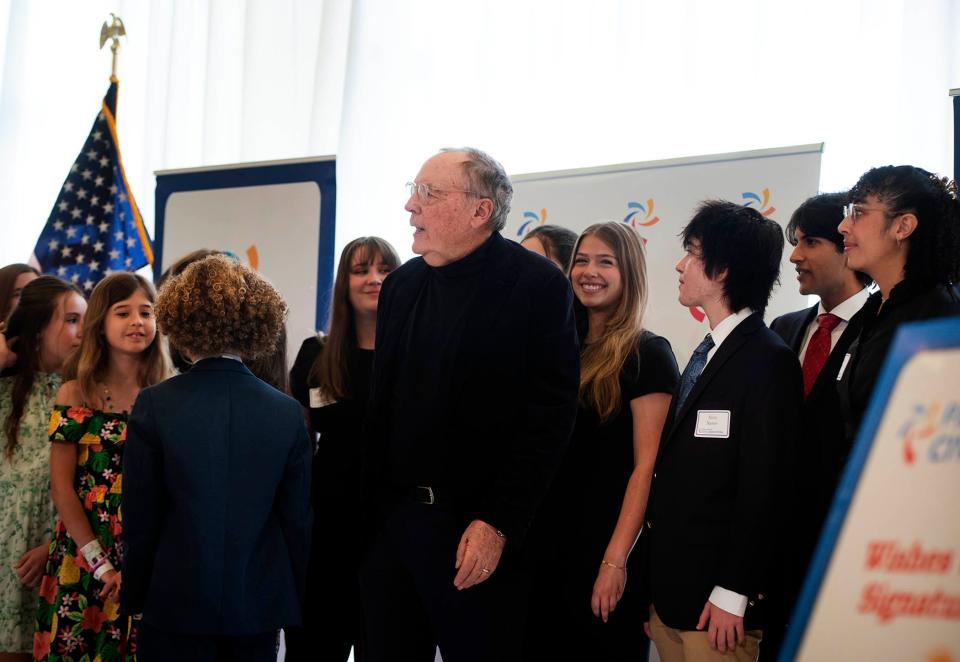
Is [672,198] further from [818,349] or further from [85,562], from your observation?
[85,562]

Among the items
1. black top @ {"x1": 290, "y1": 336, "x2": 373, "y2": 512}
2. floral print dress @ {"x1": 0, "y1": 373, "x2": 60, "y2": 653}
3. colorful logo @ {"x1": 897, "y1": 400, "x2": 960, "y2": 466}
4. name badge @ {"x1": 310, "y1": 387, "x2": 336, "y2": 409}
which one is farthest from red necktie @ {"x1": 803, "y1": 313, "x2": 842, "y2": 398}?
floral print dress @ {"x1": 0, "y1": 373, "x2": 60, "y2": 653}

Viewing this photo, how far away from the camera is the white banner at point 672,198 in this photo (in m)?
3.22

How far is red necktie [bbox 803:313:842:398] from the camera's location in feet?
7.73

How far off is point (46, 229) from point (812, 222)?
3.64 m

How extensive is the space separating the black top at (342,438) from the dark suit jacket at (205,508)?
1.56ft

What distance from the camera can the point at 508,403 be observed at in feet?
6.35

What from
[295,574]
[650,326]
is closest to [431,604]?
[295,574]

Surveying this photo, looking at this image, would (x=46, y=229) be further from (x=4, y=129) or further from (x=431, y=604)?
(x=431, y=604)

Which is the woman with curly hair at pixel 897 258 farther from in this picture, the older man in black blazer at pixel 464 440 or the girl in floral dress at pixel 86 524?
the girl in floral dress at pixel 86 524

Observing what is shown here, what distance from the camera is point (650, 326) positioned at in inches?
132

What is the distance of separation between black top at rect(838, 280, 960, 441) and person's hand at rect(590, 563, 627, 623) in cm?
65

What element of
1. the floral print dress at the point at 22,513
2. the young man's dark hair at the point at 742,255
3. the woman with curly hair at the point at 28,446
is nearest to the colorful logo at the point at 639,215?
the young man's dark hair at the point at 742,255

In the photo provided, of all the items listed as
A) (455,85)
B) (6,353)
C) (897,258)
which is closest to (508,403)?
(897,258)

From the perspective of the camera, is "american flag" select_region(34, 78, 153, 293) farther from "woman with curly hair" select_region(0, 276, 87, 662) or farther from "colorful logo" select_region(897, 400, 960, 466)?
"colorful logo" select_region(897, 400, 960, 466)
